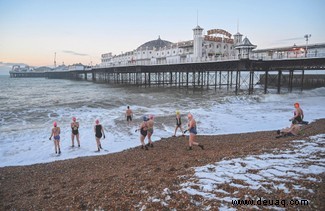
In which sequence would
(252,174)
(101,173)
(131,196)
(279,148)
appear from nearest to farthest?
1. (131,196)
2. (252,174)
3. (101,173)
4. (279,148)

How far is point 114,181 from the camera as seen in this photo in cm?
625

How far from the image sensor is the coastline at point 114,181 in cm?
491

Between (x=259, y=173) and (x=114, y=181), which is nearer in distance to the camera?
(x=259, y=173)

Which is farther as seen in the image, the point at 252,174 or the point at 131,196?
the point at 252,174

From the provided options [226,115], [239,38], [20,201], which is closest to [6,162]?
[20,201]

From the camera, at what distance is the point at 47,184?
6828mm

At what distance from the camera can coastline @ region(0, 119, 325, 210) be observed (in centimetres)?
491

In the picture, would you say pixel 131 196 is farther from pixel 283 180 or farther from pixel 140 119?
pixel 140 119

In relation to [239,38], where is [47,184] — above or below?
below

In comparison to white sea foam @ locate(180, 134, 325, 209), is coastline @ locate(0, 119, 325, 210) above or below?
below

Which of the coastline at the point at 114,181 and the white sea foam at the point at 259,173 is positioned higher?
the white sea foam at the point at 259,173

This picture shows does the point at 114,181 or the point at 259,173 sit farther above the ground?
the point at 259,173

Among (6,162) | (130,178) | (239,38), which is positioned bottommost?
(6,162)

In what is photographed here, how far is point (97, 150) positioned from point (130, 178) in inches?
185
